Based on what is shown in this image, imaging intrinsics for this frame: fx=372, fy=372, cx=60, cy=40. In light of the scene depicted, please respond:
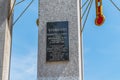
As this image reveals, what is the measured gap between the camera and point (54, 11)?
12.9 metres

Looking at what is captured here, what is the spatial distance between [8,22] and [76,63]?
3042mm

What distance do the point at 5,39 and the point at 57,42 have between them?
6.45 feet

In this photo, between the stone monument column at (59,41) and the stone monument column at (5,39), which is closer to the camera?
the stone monument column at (59,41)

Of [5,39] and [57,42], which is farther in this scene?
[5,39]

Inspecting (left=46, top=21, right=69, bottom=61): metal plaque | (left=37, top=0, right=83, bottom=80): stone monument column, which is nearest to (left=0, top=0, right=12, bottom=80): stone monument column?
(left=37, top=0, right=83, bottom=80): stone monument column

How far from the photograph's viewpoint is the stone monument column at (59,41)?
1227 centimetres

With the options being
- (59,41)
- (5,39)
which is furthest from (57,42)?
(5,39)

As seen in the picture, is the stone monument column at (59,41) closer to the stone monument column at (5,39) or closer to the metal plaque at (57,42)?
the metal plaque at (57,42)

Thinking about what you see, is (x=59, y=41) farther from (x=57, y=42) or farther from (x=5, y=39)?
(x=5, y=39)

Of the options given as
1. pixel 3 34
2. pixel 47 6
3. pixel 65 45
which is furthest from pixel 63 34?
pixel 3 34

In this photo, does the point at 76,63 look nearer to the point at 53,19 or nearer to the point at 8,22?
the point at 53,19

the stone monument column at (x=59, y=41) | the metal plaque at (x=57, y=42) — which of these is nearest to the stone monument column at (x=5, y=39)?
the stone monument column at (x=59, y=41)

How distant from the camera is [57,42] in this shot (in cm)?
1242

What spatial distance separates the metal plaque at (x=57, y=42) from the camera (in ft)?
40.5
